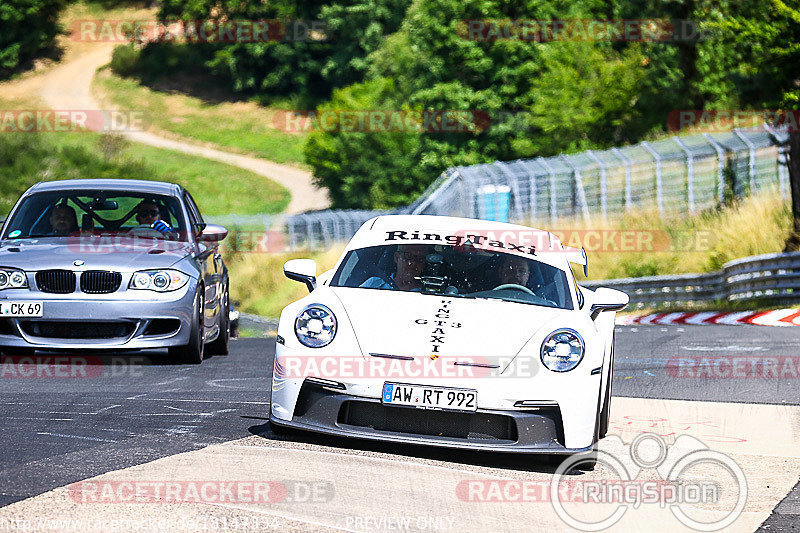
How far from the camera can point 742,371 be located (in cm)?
1274

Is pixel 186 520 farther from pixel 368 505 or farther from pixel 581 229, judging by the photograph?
pixel 581 229

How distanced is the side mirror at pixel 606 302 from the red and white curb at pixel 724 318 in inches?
472

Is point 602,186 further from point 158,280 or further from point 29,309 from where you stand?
point 29,309

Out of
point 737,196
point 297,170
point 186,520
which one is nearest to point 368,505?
point 186,520

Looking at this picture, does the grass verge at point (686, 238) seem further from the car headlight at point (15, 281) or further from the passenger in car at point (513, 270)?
the passenger in car at point (513, 270)

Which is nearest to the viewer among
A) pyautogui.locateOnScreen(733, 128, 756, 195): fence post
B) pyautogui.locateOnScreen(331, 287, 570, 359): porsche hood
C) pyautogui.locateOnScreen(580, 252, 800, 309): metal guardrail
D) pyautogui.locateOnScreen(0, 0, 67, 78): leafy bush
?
pyautogui.locateOnScreen(331, 287, 570, 359): porsche hood

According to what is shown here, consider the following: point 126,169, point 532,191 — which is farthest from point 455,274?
point 126,169

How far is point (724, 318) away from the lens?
70.0ft

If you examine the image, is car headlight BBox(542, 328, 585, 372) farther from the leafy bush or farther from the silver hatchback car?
the leafy bush

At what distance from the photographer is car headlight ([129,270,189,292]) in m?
11.3

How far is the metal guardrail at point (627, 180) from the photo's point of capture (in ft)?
104

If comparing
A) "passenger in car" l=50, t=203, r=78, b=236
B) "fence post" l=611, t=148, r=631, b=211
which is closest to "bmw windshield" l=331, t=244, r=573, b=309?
"passenger in car" l=50, t=203, r=78, b=236

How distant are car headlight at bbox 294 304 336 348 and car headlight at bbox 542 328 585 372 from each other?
1199mm

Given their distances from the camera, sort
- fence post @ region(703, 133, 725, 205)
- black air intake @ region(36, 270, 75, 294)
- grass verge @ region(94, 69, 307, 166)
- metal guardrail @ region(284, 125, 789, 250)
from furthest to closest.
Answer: grass verge @ region(94, 69, 307, 166) → metal guardrail @ region(284, 125, 789, 250) → fence post @ region(703, 133, 725, 205) → black air intake @ region(36, 270, 75, 294)
